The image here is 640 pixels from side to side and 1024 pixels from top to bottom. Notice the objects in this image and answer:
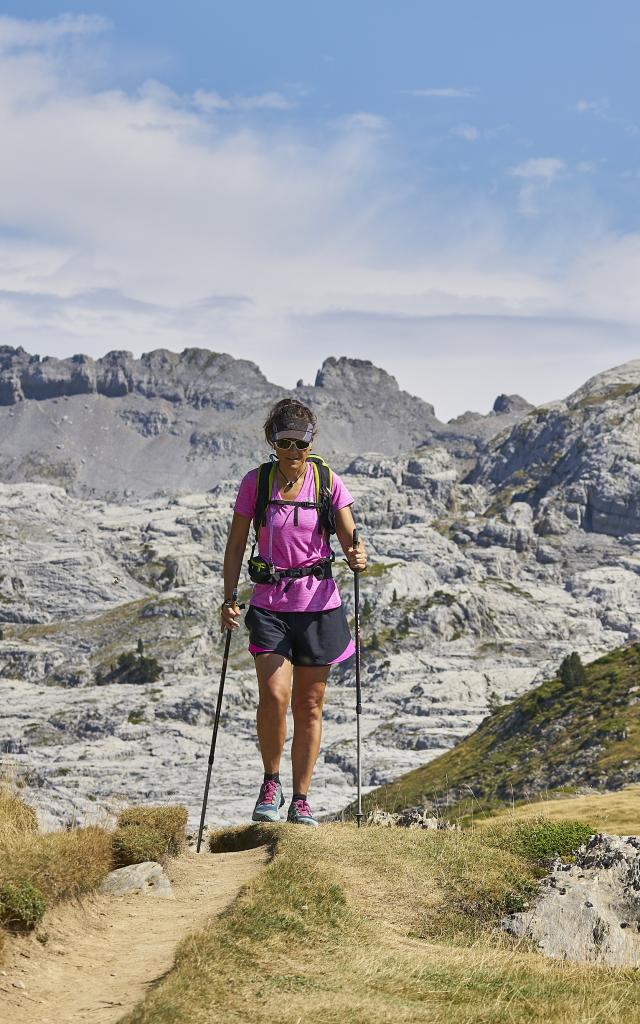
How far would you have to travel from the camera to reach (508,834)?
13781 mm

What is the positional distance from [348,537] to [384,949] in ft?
20.0

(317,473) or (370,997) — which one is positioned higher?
(317,473)

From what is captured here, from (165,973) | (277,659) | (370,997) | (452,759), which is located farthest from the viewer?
(452,759)

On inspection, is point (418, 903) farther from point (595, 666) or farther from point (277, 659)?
point (595, 666)

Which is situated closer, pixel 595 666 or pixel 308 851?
pixel 308 851

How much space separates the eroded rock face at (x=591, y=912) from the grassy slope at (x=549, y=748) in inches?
2525

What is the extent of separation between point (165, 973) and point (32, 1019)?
4.06 feet

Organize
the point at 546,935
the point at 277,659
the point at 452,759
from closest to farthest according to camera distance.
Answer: the point at 546,935
the point at 277,659
the point at 452,759

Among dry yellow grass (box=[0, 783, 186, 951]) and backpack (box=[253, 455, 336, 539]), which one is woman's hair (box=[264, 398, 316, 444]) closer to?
backpack (box=[253, 455, 336, 539])

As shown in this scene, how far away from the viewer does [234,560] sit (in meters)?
14.5

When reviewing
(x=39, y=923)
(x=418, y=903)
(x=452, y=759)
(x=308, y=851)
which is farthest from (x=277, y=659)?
(x=452, y=759)

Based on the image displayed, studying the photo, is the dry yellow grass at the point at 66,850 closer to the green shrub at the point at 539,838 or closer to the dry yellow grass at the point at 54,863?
the dry yellow grass at the point at 54,863

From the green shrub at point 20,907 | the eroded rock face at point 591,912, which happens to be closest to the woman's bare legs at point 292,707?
the eroded rock face at point 591,912

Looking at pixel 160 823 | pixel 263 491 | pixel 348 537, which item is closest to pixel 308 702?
pixel 348 537
